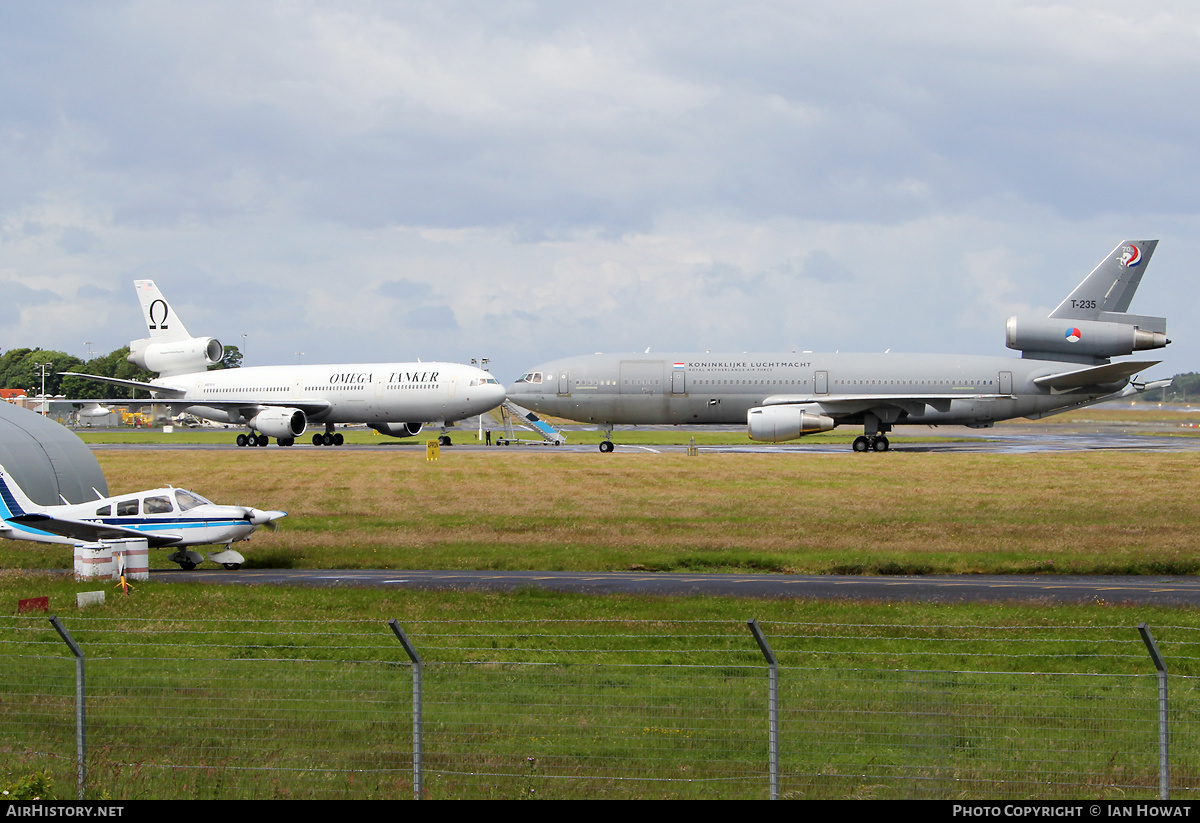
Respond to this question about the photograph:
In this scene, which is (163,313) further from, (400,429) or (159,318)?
(400,429)

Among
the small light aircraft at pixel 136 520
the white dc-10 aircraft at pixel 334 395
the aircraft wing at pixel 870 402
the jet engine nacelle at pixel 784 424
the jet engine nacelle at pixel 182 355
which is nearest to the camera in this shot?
the small light aircraft at pixel 136 520

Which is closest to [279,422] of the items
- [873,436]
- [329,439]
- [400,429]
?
[329,439]

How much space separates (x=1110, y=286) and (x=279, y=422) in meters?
51.9

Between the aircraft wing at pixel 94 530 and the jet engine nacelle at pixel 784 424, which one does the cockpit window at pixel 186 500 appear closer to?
the aircraft wing at pixel 94 530

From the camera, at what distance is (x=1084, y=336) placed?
204 ft

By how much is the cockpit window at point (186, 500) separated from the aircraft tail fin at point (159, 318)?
66.8 m

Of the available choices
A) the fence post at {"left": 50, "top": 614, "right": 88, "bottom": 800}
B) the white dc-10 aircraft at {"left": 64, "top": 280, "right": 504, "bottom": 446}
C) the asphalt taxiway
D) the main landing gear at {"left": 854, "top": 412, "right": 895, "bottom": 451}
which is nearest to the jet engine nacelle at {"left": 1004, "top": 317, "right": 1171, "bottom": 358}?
the main landing gear at {"left": 854, "top": 412, "right": 895, "bottom": 451}

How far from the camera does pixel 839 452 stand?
60875 millimetres

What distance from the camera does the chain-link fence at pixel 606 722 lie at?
407 inches

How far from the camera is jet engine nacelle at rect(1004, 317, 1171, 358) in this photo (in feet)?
204

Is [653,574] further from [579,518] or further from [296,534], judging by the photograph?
[296,534]

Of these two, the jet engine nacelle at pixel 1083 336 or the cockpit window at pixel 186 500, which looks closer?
the cockpit window at pixel 186 500

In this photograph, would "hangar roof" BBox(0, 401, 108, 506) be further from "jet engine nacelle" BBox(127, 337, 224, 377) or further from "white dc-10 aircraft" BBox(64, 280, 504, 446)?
"jet engine nacelle" BBox(127, 337, 224, 377)

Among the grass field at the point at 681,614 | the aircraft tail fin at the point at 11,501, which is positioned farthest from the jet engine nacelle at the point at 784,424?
the aircraft tail fin at the point at 11,501
